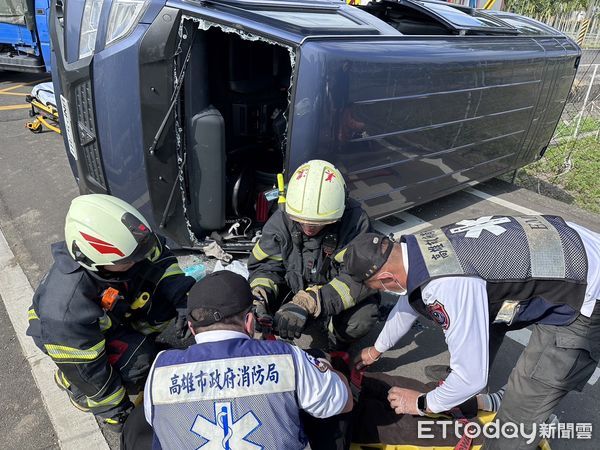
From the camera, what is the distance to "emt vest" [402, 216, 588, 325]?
1661 millimetres

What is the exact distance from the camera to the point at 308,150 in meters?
2.80

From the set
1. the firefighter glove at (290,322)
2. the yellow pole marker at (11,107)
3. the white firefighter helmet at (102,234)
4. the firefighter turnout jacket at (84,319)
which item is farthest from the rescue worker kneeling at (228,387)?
the yellow pole marker at (11,107)

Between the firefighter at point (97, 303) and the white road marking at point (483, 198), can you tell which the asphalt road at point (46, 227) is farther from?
the firefighter at point (97, 303)

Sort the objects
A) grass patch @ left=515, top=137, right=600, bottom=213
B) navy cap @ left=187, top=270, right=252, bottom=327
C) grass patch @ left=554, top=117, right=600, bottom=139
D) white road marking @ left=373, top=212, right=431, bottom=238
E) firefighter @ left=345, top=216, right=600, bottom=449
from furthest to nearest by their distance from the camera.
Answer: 1. grass patch @ left=554, top=117, right=600, bottom=139
2. grass patch @ left=515, top=137, right=600, bottom=213
3. white road marking @ left=373, top=212, right=431, bottom=238
4. firefighter @ left=345, top=216, right=600, bottom=449
5. navy cap @ left=187, top=270, right=252, bottom=327

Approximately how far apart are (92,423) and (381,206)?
265 cm

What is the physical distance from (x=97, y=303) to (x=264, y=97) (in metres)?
2.47

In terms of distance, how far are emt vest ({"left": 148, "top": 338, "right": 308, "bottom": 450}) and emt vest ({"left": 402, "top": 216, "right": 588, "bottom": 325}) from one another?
2.17 ft

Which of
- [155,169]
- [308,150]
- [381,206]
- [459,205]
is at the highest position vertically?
[308,150]

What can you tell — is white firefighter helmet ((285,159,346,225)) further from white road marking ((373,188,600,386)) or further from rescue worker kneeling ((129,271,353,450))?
white road marking ((373,188,600,386))

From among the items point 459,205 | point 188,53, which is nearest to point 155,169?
point 188,53

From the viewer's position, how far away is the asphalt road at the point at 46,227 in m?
2.36

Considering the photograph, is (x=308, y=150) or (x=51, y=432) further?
(x=308, y=150)

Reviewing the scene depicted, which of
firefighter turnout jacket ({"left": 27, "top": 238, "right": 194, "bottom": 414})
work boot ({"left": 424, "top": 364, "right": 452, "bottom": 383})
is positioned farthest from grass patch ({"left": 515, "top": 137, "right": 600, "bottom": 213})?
firefighter turnout jacket ({"left": 27, "top": 238, "right": 194, "bottom": 414})

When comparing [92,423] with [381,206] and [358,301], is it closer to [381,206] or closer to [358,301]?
[358,301]
